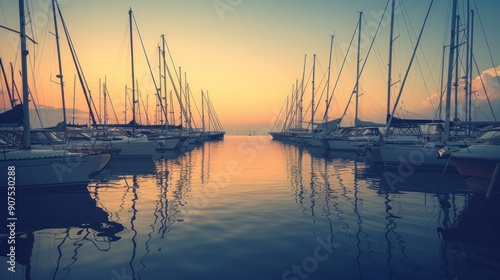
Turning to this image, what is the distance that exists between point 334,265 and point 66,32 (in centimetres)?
2249

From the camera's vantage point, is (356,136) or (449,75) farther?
(356,136)

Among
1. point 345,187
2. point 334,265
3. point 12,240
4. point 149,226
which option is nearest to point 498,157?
point 345,187

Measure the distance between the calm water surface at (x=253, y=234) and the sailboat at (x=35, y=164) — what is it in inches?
25.7

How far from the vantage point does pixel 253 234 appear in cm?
737

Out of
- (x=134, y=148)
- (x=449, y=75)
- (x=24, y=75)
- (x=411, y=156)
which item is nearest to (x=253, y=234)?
(x=24, y=75)

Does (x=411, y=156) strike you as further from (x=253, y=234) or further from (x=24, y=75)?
(x=24, y=75)

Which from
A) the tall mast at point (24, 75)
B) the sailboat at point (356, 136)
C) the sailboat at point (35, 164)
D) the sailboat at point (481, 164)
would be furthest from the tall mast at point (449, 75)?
the tall mast at point (24, 75)

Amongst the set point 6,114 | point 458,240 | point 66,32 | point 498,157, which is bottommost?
point 458,240

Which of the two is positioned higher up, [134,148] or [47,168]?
[134,148]

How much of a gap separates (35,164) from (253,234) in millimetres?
9751

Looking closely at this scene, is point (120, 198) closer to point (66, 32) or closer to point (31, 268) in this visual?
point (31, 268)

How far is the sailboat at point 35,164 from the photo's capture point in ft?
38.0

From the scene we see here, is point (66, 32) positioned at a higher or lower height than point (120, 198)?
higher

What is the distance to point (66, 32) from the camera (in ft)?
66.5
